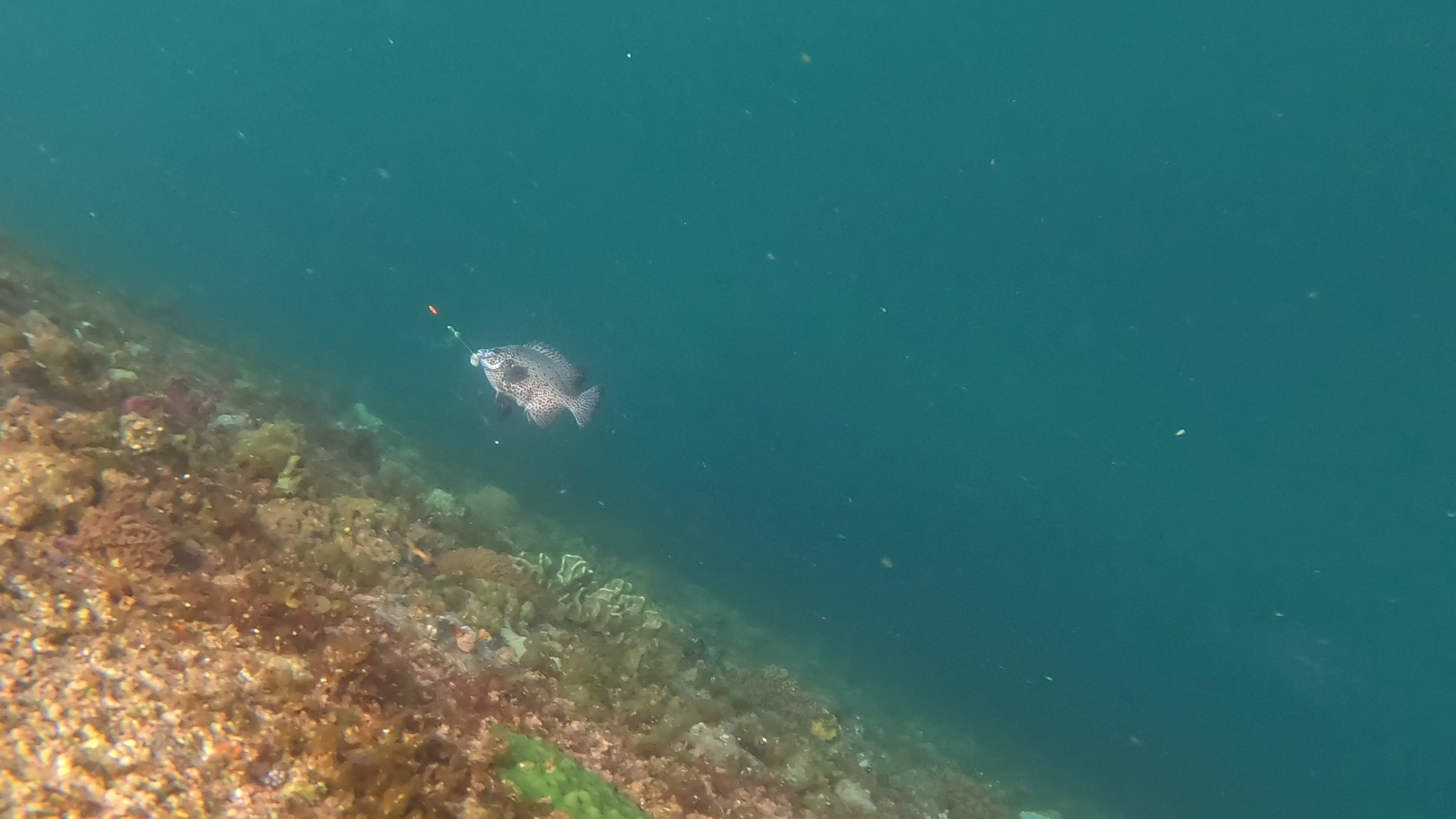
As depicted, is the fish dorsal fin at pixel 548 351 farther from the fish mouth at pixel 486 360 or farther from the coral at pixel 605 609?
the coral at pixel 605 609

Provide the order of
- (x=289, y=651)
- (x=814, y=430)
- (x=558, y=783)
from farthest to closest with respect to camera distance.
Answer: (x=814, y=430) → (x=558, y=783) → (x=289, y=651)

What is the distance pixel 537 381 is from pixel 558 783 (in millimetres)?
4782

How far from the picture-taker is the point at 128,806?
2.40 metres

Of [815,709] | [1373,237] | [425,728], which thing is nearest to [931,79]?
[1373,237]

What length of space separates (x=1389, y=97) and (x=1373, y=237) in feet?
22.5

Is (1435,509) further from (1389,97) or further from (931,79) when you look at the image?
(931,79)

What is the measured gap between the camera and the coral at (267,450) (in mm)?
5383

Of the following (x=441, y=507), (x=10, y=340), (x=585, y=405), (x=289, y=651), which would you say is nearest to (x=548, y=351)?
(x=585, y=405)

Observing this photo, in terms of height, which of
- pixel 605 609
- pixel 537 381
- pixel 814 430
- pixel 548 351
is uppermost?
pixel 814 430

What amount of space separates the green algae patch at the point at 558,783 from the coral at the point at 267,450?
11.2 ft

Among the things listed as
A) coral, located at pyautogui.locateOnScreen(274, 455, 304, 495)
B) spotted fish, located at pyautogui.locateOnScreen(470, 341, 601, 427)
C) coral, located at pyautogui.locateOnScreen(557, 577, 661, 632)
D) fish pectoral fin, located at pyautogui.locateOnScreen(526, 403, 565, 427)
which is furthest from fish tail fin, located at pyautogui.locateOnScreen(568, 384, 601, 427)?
coral, located at pyautogui.locateOnScreen(274, 455, 304, 495)

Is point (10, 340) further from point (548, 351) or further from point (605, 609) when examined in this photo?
point (605, 609)

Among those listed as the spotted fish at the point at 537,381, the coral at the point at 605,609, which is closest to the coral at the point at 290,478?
the spotted fish at the point at 537,381

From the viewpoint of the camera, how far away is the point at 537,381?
295 inches
